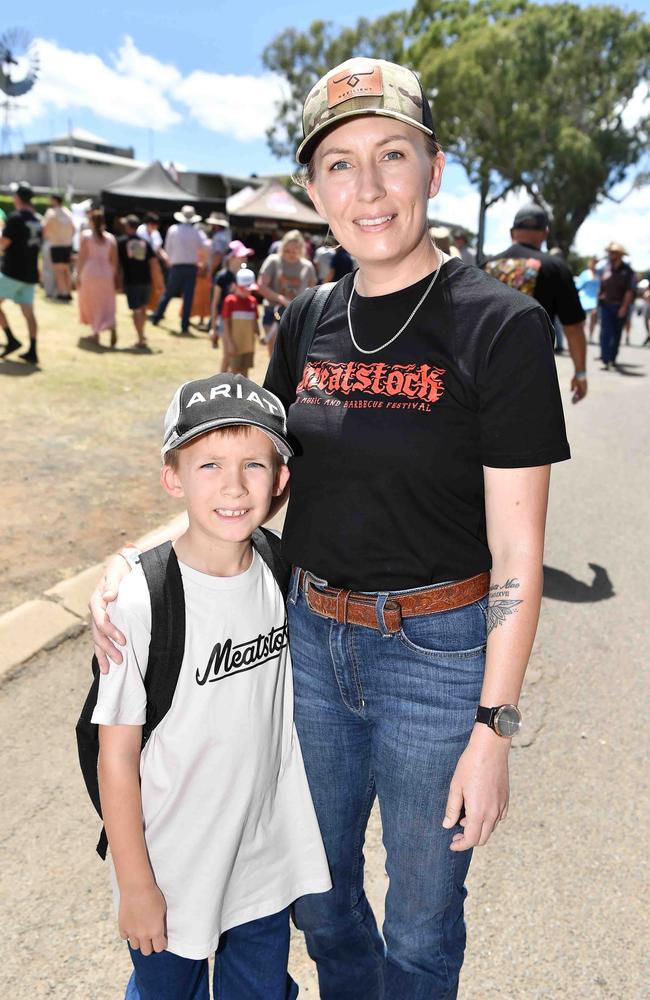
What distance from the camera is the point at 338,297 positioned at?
5.75 ft

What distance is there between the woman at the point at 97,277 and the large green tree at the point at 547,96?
26.9 metres

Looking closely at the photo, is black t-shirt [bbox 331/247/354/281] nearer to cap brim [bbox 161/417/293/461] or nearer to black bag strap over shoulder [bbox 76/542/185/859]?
cap brim [bbox 161/417/293/461]

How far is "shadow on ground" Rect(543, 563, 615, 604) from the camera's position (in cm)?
460

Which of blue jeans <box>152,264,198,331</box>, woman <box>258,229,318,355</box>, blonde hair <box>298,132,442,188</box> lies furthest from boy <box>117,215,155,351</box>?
blonde hair <box>298,132,442,188</box>

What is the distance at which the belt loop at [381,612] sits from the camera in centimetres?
154

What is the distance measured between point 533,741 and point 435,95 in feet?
126

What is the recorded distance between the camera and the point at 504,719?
1421mm

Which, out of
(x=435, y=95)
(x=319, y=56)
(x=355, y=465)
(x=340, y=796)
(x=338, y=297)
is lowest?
(x=340, y=796)

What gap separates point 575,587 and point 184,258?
10.7 metres

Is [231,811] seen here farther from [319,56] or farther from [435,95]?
[319,56]

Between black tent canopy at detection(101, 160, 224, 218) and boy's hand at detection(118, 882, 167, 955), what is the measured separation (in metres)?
20.1

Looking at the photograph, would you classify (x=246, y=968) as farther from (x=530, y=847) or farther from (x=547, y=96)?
(x=547, y=96)

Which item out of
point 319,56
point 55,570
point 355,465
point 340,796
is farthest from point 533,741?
point 319,56

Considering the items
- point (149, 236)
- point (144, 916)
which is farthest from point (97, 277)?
point (144, 916)
